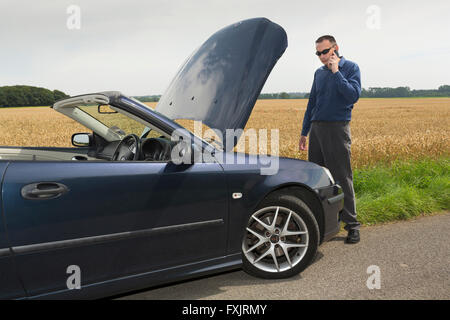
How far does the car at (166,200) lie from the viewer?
2.24 m

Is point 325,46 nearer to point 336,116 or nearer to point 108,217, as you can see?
point 336,116

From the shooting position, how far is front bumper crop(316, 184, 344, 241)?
332cm

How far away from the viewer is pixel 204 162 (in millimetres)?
2826

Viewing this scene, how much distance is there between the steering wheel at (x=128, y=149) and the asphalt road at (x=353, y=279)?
3.55 feet

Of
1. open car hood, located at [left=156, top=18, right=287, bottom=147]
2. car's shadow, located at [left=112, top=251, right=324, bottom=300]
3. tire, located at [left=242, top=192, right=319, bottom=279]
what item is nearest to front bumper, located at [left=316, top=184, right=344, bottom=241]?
tire, located at [left=242, top=192, right=319, bottom=279]

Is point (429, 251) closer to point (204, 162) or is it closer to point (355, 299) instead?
point (355, 299)

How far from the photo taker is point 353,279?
3.15m

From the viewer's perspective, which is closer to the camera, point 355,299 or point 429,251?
point 355,299

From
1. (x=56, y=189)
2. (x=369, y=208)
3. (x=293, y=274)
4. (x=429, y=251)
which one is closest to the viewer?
(x=56, y=189)

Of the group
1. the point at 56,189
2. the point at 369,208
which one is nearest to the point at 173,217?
the point at 56,189

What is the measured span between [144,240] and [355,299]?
1550 mm

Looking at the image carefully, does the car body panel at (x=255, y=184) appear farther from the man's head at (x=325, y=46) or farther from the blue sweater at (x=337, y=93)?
the man's head at (x=325, y=46)

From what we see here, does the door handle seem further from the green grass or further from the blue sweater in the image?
the green grass

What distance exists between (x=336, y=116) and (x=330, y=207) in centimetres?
109
